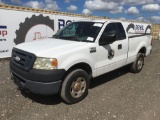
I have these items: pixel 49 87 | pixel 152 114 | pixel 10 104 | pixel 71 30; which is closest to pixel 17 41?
pixel 71 30

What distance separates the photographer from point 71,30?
Answer: 19.2 ft

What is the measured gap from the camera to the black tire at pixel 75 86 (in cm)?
439

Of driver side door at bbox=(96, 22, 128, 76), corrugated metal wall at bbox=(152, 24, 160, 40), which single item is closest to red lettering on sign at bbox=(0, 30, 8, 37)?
driver side door at bbox=(96, 22, 128, 76)

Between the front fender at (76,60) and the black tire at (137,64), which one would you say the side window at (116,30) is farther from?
the black tire at (137,64)

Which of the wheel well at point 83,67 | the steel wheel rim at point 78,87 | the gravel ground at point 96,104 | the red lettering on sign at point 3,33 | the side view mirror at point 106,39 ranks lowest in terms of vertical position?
the gravel ground at point 96,104

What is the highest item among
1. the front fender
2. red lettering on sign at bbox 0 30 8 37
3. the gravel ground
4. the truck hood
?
red lettering on sign at bbox 0 30 8 37

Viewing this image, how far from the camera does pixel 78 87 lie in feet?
15.4

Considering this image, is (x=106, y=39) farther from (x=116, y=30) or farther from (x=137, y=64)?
(x=137, y=64)

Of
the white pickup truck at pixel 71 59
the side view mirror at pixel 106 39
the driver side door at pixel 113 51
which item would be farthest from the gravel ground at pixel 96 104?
the side view mirror at pixel 106 39

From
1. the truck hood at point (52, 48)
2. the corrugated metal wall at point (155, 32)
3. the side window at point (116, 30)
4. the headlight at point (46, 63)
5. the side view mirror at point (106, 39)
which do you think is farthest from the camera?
the corrugated metal wall at point (155, 32)

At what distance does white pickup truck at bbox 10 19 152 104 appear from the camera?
409cm

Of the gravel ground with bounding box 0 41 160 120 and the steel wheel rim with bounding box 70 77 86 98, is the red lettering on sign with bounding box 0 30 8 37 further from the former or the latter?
the steel wheel rim with bounding box 70 77 86 98

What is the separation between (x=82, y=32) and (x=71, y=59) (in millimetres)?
1321

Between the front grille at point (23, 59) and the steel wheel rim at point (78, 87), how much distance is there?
1068 millimetres
